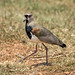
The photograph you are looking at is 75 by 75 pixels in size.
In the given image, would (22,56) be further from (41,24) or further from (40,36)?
(41,24)

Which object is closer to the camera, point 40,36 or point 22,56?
point 40,36

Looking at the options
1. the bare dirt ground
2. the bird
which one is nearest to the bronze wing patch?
the bird

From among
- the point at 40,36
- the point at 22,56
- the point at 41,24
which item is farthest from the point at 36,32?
the point at 41,24

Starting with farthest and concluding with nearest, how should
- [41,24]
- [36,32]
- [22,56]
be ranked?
1. [41,24]
2. [22,56]
3. [36,32]

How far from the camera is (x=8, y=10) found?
11.3 metres

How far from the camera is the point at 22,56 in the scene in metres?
7.37

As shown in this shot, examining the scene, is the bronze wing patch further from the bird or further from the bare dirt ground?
the bare dirt ground

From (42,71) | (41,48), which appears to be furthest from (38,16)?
(42,71)

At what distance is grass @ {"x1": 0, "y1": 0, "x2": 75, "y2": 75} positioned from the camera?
6.40 meters

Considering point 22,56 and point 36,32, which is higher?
point 36,32

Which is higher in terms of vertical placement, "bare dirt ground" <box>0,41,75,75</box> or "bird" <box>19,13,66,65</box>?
"bird" <box>19,13,66,65</box>

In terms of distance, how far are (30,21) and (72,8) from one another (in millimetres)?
→ 5759

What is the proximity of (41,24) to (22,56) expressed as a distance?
261 cm

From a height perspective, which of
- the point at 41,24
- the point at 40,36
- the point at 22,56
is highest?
the point at 40,36
